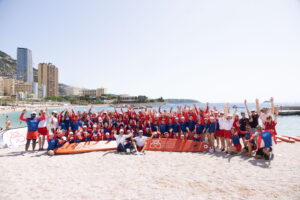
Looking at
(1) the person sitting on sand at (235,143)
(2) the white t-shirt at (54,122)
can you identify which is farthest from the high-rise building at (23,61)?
(1) the person sitting on sand at (235,143)

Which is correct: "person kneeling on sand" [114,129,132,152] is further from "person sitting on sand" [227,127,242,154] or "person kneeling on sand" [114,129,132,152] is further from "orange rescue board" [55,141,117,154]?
"person sitting on sand" [227,127,242,154]

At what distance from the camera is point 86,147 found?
781cm

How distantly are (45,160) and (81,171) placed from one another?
2.19 metres

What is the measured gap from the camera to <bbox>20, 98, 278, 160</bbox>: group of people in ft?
23.1

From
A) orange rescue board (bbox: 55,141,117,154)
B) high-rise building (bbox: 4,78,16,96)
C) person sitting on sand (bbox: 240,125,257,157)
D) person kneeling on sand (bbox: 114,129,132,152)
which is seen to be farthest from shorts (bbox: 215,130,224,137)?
high-rise building (bbox: 4,78,16,96)

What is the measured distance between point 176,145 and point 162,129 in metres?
1.22

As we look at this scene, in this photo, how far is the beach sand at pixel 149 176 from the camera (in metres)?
4.08

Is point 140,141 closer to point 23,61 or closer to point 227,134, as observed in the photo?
point 227,134

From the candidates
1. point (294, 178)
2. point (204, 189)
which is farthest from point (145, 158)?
point (294, 178)

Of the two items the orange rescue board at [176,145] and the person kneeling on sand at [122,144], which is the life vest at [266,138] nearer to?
the orange rescue board at [176,145]

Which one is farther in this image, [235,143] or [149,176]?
[235,143]

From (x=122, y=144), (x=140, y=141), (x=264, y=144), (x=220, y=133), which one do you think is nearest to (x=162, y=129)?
(x=140, y=141)

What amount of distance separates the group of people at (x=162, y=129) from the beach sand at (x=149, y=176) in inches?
30.4

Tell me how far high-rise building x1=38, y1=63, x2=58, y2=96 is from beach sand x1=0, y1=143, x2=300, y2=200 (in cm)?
17084
